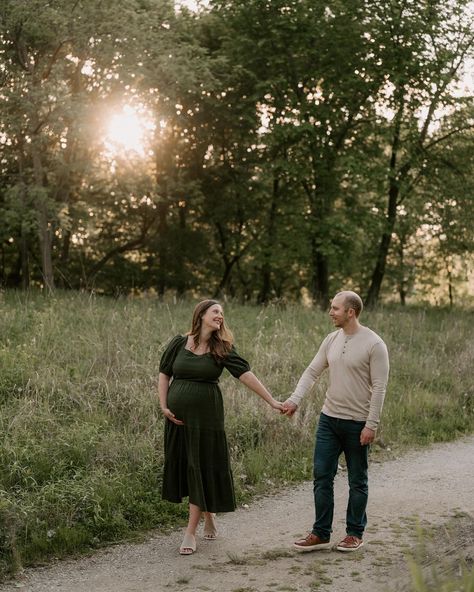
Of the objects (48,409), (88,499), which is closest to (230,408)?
(48,409)

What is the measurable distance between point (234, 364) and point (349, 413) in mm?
1069

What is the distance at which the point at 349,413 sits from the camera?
6211 millimetres

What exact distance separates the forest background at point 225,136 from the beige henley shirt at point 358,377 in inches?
463

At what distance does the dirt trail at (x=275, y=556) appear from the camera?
18.5 feet

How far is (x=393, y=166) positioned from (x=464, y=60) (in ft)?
13.5

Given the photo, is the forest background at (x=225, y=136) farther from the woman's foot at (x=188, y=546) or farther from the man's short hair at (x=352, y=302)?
the woman's foot at (x=188, y=546)

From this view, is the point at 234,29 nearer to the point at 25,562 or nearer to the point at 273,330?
the point at 273,330

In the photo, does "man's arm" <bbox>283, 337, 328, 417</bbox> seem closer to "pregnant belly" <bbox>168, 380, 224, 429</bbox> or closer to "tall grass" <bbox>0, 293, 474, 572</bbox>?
"pregnant belly" <bbox>168, 380, 224, 429</bbox>

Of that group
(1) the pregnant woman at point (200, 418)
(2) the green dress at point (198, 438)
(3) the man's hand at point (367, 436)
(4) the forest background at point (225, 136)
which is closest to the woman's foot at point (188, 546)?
(1) the pregnant woman at point (200, 418)

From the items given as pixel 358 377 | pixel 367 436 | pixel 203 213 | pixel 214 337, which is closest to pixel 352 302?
pixel 358 377

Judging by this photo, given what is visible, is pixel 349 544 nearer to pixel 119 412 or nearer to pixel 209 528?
pixel 209 528

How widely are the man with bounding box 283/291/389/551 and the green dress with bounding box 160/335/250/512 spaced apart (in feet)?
2.63

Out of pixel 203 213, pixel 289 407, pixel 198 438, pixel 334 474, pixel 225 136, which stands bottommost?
pixel 334 474

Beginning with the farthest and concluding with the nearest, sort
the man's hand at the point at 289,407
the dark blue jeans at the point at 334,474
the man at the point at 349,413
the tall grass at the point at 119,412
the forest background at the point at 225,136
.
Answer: the forest background at the point at 225,136 → the tall grass at the point at 119,412 → the man's hand at the point at 289,407 → the dark blue jeans at the point at 334,474 → the man at the point at 349,413
